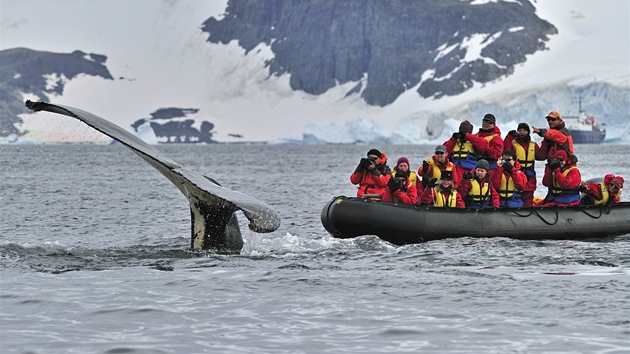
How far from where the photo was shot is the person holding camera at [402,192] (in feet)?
58.2

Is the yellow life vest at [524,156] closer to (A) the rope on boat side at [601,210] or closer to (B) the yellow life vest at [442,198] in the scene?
(A) the rope on boat side at [601,210]

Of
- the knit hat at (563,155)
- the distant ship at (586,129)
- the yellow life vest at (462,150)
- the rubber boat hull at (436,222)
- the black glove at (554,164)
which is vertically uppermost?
the distant ship at (586,129)

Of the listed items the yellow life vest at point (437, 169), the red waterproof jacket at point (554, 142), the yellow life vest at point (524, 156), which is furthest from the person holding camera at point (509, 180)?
the yellow life vest at point (437, 169)

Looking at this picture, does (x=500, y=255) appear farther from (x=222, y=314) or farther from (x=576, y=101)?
(x=576, y=101)

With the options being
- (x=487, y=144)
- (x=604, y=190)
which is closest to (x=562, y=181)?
(x=604, y=190)

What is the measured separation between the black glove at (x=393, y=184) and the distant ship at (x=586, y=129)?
122543 mm

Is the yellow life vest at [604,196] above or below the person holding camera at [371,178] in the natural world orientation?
below

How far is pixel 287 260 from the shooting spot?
15.1 m

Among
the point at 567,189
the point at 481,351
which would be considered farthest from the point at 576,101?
the point at 481,351

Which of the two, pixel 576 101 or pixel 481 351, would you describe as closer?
pixel 481 351

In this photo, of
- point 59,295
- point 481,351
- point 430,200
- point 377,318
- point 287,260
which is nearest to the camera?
point 481,351

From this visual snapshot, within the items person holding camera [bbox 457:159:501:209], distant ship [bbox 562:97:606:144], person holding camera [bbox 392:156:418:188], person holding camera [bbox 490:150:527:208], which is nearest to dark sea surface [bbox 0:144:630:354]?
person holding camera [bbox 457:159:501:209]

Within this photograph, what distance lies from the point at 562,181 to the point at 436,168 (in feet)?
6.73

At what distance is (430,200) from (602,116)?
12331cm
